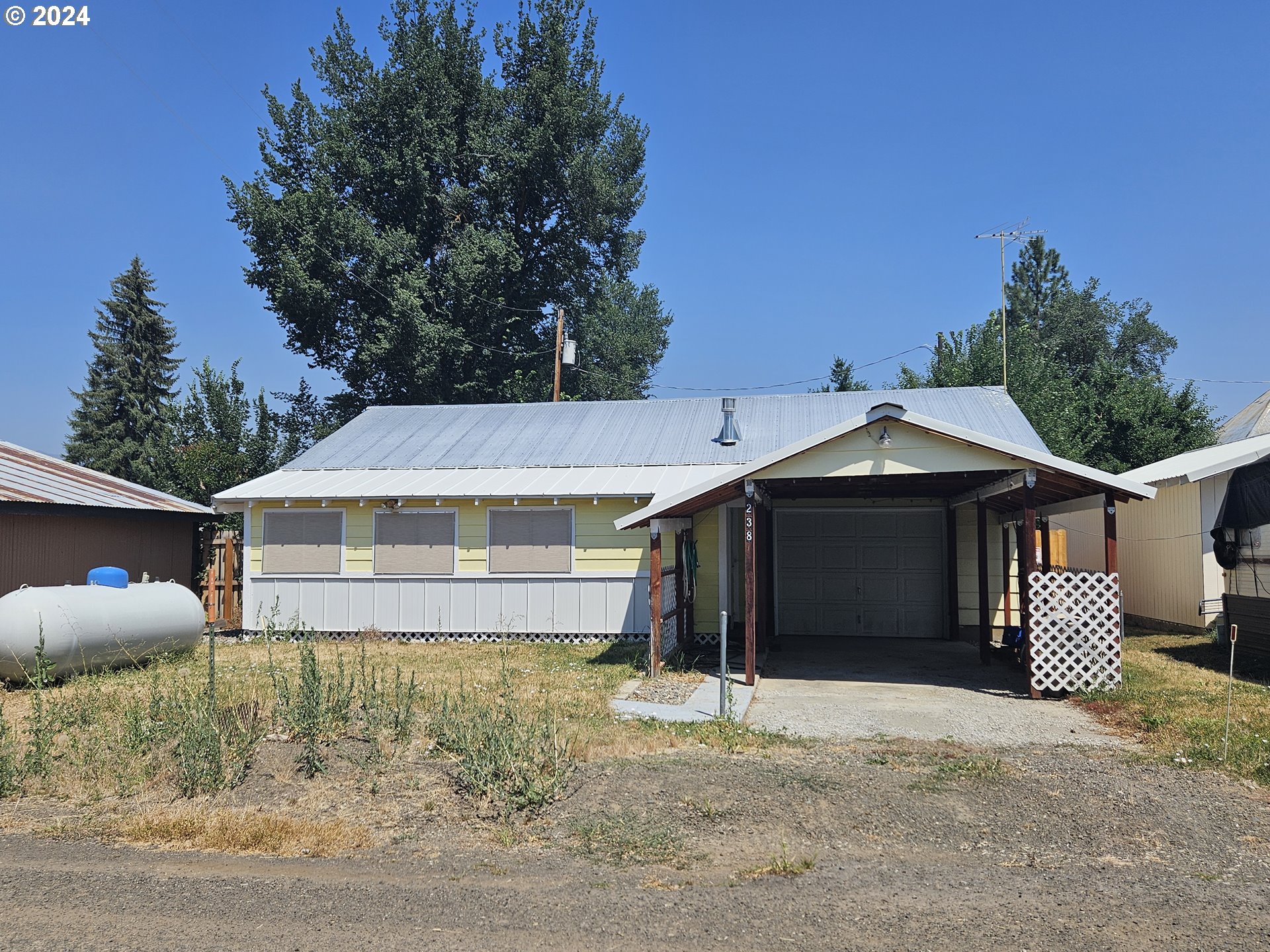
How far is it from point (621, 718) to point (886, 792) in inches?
120

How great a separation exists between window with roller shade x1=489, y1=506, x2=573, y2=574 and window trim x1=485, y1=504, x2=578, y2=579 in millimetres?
11

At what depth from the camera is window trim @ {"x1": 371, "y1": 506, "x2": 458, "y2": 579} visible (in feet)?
51.2

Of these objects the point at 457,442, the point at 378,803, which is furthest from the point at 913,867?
the point at 457,442

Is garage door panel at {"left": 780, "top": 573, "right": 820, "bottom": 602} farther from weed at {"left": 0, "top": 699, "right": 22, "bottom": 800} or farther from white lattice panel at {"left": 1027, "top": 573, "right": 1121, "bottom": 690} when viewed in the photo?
weed at {"left": 0, "top": 699, "right": 22, "bottom": 800}

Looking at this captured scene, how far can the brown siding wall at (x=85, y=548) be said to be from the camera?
13969mm

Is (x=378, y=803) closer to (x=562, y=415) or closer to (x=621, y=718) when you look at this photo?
(x=621, y=718)

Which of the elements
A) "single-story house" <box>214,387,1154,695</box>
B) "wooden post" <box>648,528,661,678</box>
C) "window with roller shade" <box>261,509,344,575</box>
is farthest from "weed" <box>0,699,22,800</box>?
"window with roller shade" <box>261,509,344,575</box>

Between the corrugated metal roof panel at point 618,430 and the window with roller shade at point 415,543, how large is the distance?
5.47ft

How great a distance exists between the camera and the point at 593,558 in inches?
600

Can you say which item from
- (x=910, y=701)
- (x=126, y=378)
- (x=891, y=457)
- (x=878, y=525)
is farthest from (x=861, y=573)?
(x=126, y=378)

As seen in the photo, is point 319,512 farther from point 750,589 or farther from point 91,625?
point 750,589

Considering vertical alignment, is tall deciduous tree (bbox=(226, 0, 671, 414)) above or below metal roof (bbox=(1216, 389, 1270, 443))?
above

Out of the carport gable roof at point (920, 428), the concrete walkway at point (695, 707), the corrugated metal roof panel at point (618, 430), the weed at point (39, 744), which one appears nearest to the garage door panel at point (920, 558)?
the corrugated metal roof panel at point (618, 430)

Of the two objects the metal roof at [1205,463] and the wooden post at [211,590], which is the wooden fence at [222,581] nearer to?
the wooden post at [211,590]
